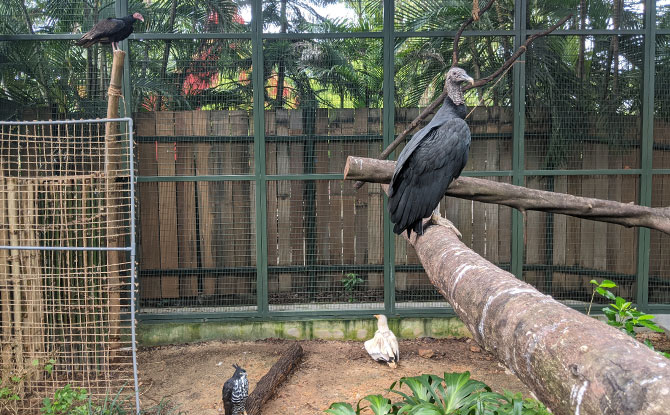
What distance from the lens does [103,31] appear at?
4.05 meters

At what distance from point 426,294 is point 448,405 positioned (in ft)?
8.75

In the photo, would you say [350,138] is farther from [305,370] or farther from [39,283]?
[39,283]

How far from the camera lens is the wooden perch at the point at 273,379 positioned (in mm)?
3422

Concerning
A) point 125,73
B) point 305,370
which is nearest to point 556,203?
point 305,370

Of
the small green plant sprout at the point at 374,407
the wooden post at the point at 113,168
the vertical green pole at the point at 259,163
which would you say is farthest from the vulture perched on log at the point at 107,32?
the small green plant sprout at the point at 374,407

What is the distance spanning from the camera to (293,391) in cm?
388

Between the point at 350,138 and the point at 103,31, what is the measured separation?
2.41 m

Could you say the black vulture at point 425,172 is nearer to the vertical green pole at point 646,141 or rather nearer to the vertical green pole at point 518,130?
the vertical green pole at point 518,130

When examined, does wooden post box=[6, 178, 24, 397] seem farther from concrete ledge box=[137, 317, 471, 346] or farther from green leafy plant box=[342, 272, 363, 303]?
green leafy plant box=[342, 272, 363, 303]

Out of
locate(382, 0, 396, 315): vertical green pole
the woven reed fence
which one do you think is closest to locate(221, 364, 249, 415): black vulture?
the woven reed fence

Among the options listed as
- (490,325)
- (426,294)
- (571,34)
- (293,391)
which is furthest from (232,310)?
(571,34)

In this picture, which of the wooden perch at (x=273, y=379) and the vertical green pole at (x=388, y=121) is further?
the vertical green pole at (x=388, y=121)

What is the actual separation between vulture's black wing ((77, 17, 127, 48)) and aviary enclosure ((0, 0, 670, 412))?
68 centimetres

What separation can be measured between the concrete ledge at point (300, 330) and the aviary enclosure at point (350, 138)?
0.37 feet
